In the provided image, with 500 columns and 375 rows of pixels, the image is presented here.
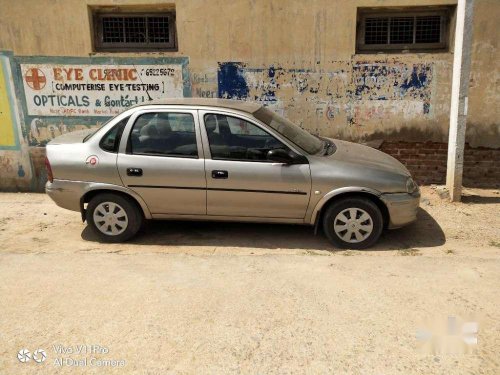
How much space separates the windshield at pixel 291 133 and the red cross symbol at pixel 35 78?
4.04 metres

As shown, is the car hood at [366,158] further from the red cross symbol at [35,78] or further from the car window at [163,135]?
the red cross symbol at [35,78]

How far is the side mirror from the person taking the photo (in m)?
4.86

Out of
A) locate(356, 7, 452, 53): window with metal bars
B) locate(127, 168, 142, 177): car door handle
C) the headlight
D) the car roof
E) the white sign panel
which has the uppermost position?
locate(356, 7, 452, 53): window with metal bars

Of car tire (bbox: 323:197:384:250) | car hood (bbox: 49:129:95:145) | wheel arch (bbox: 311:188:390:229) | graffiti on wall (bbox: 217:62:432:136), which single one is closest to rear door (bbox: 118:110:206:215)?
car hood (bbox: 49:129:95:145)

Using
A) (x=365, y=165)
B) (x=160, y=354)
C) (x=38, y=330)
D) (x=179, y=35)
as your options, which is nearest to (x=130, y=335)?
(x=160, y=354)

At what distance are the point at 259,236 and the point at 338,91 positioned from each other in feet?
9.80

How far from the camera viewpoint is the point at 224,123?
5.07 m

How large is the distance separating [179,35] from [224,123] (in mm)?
2770

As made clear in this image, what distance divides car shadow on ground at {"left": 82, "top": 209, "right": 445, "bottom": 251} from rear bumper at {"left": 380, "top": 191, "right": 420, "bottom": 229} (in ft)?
1.10

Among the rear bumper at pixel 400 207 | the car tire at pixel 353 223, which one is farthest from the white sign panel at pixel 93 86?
the rear bumper at pixel 400 207

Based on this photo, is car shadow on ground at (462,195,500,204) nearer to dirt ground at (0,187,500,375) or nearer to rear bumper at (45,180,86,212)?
dirt ground at (0,187,500,375)

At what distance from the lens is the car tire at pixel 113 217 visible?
5207 millimetres

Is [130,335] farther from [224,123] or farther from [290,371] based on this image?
[224,123]

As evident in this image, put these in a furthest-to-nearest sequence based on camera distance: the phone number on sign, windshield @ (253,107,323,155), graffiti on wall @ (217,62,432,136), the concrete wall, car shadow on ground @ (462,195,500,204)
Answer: the phone number on sign → graffiti on wall @ (217,62,432,136) → the concrete wall → car shadow on ground @ (462,195,500,204) → windshield @ (253,107,323,155)
